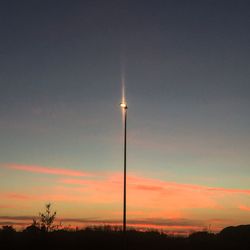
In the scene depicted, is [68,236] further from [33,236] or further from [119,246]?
[119,246]

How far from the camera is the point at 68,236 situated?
59.8 meters

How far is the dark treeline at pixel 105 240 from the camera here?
52781 mm

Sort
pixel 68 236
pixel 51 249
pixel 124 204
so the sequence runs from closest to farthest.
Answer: pixel 124 204 → pixel 51 249 → pixel 68 236

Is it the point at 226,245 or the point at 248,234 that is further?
the point at 248,234

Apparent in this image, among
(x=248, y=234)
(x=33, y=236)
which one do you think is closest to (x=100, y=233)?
(x=33, y=236)

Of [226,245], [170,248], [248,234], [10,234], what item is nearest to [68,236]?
[10,234]

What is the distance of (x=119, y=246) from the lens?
51.9 m

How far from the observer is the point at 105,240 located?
5500cm

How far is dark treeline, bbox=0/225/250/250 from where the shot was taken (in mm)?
52781

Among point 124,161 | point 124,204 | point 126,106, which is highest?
point 126,106

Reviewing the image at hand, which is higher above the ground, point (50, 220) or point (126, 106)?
point (126, 106)

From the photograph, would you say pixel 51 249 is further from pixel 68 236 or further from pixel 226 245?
pixel 226 245

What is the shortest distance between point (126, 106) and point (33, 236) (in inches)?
1205

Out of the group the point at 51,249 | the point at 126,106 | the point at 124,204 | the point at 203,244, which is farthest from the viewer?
the point at 203,244
